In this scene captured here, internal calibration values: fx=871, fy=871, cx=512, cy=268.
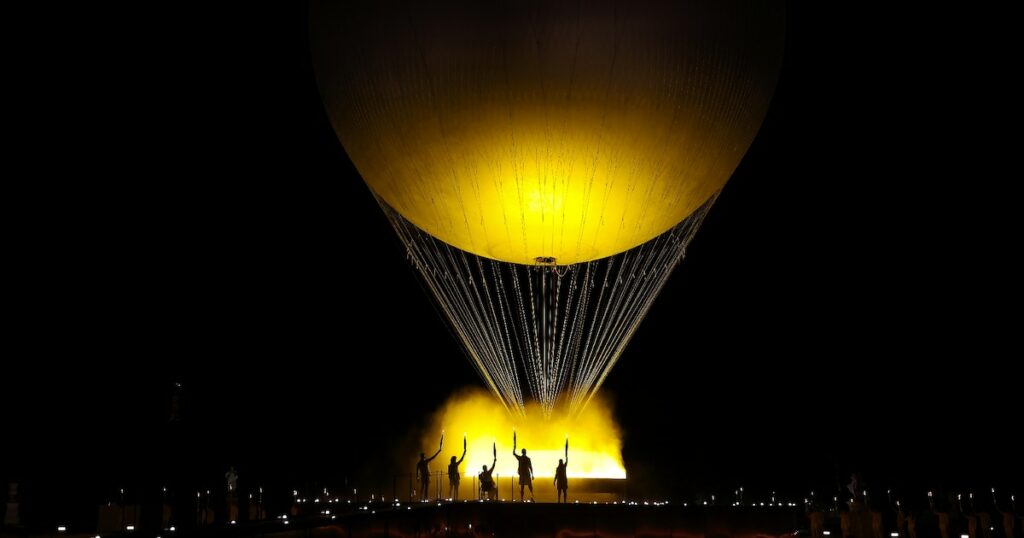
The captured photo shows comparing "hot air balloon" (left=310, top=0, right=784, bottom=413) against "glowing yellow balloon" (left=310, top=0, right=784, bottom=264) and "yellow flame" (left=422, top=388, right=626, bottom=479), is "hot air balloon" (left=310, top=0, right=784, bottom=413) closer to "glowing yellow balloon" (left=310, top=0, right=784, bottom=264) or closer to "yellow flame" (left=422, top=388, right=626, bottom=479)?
"glowing yellow balloon" (left=310, top=0, right=784, bottom=264)

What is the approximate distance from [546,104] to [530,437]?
35.8 ft

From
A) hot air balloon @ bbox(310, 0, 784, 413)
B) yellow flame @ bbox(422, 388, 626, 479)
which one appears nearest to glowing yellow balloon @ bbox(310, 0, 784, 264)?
hot air balloon @ bbox(310, 0, 784, 413)

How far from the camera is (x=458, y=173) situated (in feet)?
49.2

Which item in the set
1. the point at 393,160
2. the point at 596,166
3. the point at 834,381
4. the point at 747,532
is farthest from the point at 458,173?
the point at 834,381

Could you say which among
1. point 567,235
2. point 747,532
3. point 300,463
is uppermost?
point 567,235

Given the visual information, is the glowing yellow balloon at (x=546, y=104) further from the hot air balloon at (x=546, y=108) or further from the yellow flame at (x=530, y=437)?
the yellow flame at (x=530, y=437)

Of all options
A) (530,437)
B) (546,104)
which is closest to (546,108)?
(546,104)

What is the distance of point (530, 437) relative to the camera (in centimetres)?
2178

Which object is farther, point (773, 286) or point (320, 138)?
point (773, 286)

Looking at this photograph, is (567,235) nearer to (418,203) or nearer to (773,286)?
(418,203)

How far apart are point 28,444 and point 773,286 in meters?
17.2

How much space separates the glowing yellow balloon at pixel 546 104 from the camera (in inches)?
482

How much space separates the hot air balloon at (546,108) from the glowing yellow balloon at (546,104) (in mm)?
27

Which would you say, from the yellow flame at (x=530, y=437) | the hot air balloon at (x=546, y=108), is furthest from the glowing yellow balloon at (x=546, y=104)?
the yellow flame at (x=530, y=437)
